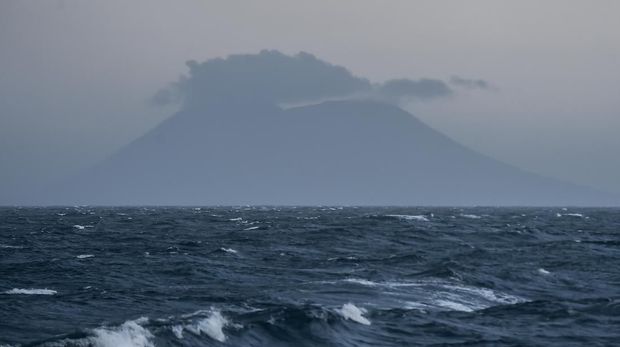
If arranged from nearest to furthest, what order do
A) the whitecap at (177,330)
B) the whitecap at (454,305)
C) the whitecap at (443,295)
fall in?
the whitecap at (177,330) → the whitecap at (454,305) → the whitecap at (443,295)

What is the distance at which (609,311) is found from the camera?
34.0 m

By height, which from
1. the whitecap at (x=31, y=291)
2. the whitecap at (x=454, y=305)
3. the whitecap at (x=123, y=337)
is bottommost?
the whitecap at (x=31, y=291)

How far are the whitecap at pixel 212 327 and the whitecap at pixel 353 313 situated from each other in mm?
4182

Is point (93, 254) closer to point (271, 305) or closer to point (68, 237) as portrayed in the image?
point (68, 237)

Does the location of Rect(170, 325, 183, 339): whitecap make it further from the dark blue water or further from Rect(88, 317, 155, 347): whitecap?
Rect(88, 317, 155, 347): whitecap

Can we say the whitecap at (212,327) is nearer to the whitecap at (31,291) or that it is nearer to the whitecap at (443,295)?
the whitecap at (443,295)

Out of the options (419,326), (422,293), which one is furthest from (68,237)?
(419,326)

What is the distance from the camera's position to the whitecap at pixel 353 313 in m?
30.1

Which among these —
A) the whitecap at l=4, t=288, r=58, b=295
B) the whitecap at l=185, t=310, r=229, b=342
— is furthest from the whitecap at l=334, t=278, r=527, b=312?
the whitecap at l=4, t=288, r=58, b=295

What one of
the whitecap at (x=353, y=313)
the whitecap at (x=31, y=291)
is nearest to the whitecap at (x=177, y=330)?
the whitecap at (x=353, y=313)

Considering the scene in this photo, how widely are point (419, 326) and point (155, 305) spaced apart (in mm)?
9770

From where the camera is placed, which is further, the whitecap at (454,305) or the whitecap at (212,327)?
the whitecap at (454,305)

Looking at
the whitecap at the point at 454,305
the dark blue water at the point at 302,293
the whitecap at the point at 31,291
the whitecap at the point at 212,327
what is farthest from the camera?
the whitecap at the point at 31,291

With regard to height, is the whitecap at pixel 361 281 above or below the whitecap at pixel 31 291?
Answer: above
